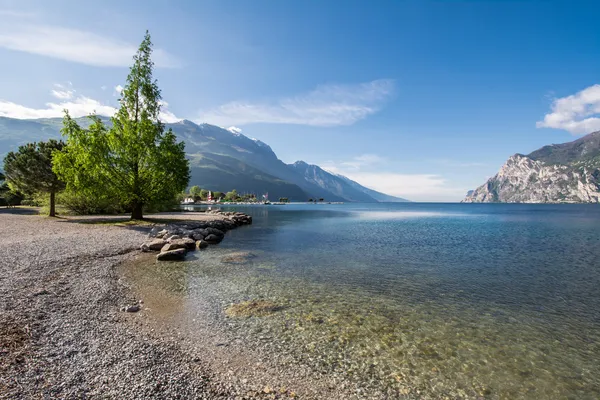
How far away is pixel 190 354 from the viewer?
877 centimetres

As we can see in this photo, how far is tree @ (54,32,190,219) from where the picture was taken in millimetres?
36125

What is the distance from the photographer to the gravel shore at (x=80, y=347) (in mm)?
6652

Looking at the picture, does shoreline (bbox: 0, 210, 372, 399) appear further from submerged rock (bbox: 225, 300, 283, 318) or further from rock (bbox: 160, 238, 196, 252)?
rock (bbox: 160, 238, 196, 252)

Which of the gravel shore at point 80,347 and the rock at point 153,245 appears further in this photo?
the rock at point 153,245

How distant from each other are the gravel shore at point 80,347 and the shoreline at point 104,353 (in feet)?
0.07

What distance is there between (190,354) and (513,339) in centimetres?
1183

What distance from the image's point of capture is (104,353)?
26.8ft

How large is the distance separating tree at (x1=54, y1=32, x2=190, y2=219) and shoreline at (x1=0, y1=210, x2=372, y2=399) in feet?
80.1

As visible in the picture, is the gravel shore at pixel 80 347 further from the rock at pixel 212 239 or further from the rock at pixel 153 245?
the rock at pixel 212 239

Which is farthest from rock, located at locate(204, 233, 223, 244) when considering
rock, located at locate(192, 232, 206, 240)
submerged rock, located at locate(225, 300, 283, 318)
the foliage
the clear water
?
the foliage

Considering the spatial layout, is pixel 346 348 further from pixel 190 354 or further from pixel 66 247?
pixel 66 247

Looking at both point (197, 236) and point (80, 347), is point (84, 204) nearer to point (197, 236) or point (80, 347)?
point (197, 236)

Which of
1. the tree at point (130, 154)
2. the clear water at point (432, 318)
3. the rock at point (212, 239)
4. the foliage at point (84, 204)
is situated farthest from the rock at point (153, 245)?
the foliage at point (84, 204)

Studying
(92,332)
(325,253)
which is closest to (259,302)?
(92,332)
